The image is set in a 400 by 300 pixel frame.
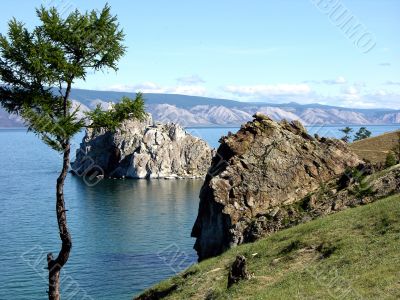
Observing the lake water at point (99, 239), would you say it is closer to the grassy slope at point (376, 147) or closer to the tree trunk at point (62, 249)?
the grassy slope at point (376, 147)

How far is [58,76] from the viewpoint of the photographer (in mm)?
28453

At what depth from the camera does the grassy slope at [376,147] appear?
85.4 meters

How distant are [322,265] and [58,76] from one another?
65.5 feet

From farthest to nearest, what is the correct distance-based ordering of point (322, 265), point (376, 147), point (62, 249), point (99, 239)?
point (99, 239), point (376, 147), point (322, 265), point (62, 249)

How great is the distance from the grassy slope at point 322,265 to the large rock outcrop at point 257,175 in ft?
47.3

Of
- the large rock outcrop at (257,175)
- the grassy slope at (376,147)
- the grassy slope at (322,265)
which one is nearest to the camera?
the grassy slope at (322,265)

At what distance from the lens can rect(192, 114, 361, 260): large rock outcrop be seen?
196 feet

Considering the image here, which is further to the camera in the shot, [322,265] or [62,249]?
[322,265]

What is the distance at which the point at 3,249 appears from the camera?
87.5 m

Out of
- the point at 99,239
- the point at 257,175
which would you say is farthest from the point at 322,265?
the point at 99,239

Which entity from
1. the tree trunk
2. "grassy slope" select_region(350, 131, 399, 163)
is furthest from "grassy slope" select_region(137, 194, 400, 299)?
"grassy slope" select_region(350, 131, 399, 163)

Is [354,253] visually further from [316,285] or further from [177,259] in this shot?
[177,259]

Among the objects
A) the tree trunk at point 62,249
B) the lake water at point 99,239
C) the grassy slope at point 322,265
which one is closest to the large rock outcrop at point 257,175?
the lake water at point 99,239

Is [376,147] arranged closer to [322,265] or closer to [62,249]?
[322,265]
